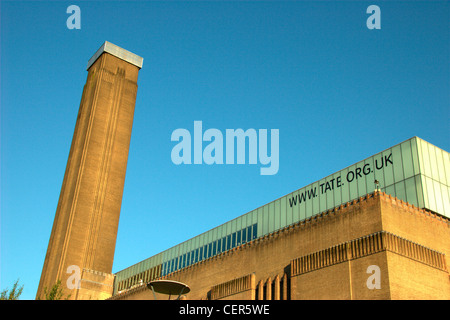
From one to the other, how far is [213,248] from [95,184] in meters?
22.2

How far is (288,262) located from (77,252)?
1394 inches

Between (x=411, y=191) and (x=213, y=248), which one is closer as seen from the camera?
(x=411, y=191)

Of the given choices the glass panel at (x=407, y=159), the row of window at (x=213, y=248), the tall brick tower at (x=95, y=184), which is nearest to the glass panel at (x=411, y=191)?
the glass panel at (x=407, y=159)

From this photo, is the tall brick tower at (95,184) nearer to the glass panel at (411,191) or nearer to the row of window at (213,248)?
the row of window at (213,248)

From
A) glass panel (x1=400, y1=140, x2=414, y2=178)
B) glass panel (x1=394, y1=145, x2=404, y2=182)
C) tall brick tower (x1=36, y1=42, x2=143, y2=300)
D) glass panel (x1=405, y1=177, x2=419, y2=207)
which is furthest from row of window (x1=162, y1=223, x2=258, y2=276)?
glass panel (x1=400, y1=140, x2=414, y2=178)

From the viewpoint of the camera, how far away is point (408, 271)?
31.7 metres

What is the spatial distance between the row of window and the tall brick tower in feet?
33.4

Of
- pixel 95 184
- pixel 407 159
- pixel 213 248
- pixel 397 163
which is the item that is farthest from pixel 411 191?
pixel 95 184

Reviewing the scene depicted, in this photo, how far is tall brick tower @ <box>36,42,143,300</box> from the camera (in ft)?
212

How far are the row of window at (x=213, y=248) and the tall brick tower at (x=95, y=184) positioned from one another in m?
10.2

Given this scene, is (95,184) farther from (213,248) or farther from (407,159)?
(407,159)

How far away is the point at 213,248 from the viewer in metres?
56.5
